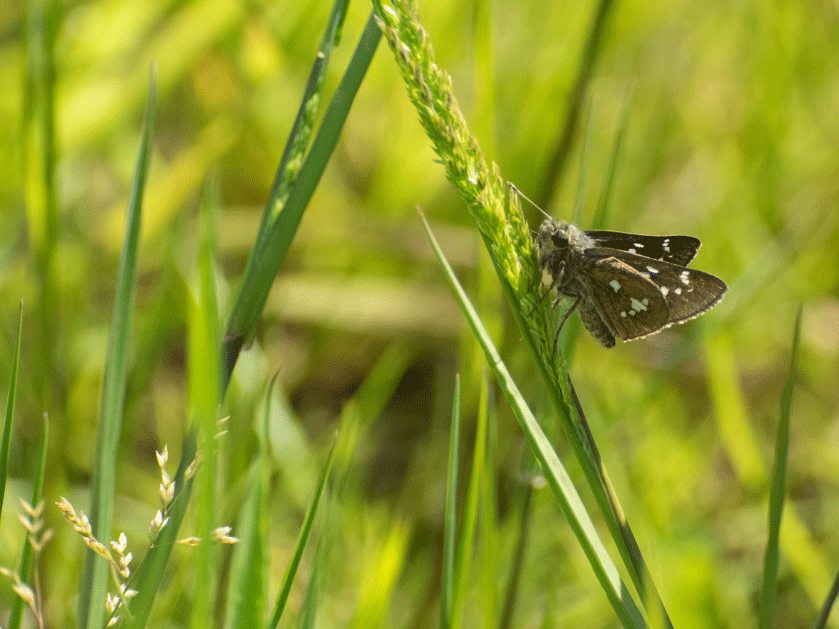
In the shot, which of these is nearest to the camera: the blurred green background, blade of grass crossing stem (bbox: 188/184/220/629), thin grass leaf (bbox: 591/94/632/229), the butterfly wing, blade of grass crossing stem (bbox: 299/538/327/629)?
blade of grass crossing stem (bbox: 188/184/220/629)

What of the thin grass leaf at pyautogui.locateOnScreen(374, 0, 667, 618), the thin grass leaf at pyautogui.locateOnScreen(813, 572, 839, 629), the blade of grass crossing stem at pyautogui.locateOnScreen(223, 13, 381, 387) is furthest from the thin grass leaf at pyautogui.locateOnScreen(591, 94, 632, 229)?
the thin grass leaf at pyautogui.locateOnScreen(813, 572, 839, 629)

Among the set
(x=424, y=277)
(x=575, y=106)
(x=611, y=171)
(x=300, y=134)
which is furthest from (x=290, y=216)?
(x=424, y=277)

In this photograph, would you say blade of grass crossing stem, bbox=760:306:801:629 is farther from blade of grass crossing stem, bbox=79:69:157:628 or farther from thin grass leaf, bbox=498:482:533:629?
blade of grass crossing stem, bbox=79:69:157:628

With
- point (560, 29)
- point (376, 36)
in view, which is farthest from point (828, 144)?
point (376, 36)

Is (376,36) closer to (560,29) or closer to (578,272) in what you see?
(578,272)

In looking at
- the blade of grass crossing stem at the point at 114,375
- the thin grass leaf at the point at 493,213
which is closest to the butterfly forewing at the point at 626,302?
the thin grass leaf at the point at 493,213

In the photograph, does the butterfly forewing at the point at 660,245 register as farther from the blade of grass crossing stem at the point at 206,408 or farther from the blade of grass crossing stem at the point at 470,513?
the blade of grass crossing stem at the point at 206,408

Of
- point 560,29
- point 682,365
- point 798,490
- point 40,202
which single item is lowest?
point 798,490

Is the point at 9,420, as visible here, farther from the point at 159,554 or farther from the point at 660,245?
the point at 660,245
